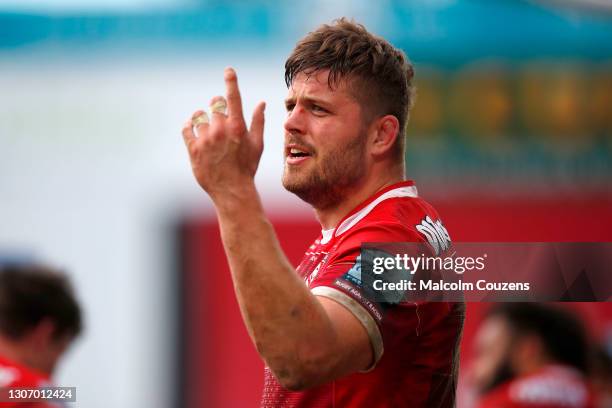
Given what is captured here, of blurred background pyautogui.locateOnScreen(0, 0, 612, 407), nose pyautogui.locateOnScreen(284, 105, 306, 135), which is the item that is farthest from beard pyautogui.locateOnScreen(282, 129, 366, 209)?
blurred background pyautogui.locateOnScreen(0, 0, 612, 407)

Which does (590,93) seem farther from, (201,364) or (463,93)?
(201,364)

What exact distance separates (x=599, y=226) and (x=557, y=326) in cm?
780

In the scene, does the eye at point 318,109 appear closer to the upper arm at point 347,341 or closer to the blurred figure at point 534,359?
the upper arm at point 347,341

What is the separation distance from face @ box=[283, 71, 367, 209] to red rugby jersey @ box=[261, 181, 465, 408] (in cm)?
14

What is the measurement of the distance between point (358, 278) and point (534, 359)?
344 cm

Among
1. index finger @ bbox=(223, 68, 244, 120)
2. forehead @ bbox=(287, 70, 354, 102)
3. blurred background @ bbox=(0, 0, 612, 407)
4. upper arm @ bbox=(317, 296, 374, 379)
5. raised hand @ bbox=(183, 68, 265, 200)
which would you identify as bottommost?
upper arm @ bbox=(317, 296, 374, 379)

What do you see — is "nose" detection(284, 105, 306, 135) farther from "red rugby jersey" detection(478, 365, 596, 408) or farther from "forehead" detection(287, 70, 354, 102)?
"red rugby jersey" detection(478, 365, 596, 408)

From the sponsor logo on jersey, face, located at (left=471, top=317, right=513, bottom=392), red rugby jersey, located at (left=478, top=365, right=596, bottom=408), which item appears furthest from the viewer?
face, located at (left=471, top=317, right=513, bottom=392)

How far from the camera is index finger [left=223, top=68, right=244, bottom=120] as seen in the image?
3.28m

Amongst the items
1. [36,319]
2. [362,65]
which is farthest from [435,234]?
[36,319]

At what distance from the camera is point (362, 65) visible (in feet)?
13.3

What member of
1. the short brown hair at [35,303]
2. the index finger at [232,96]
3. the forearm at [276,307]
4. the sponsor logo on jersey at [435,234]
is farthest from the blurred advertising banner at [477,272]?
the short brown hair at [35,303]

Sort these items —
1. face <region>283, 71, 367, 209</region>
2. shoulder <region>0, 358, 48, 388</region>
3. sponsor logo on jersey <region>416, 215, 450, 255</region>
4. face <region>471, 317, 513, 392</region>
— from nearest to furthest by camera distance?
sponsor logo on jersey <region>416, 215, 450, 255</region> < face <region>283, 71, 367, 209</region> < shoulder <region>0, 358, 48, 388</region> < face <region>471, 317, 513, 392</region>

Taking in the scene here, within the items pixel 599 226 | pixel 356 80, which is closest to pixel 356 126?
pixel 356 80
